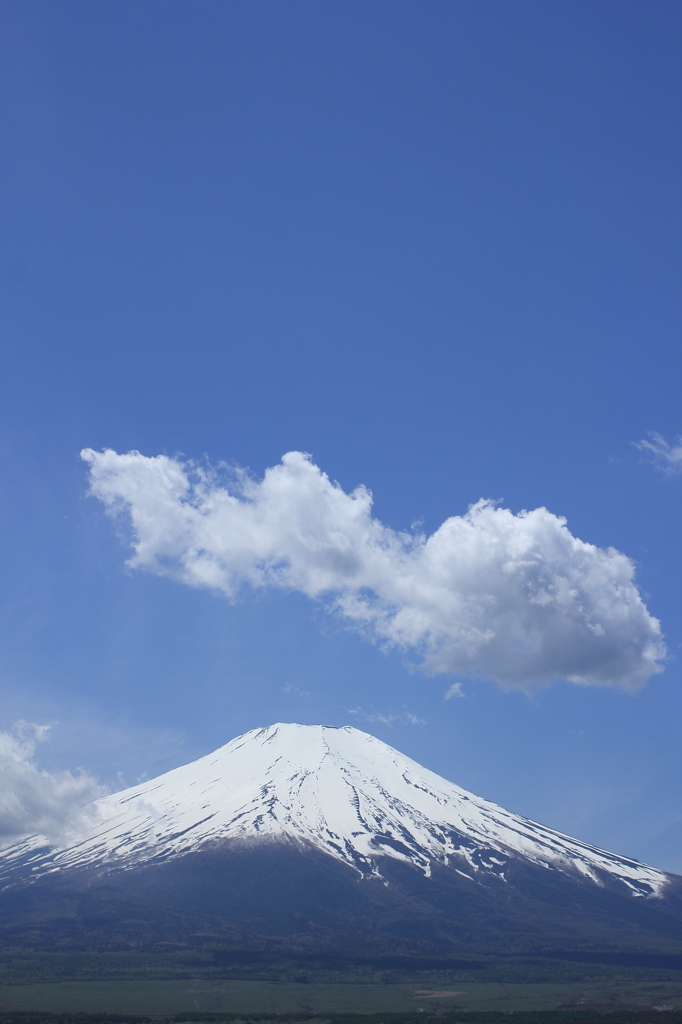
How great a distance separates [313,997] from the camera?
10794cm

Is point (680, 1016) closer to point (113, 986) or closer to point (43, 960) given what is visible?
point (113, 986)

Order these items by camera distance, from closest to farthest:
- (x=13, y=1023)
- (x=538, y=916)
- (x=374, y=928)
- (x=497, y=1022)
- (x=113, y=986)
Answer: (x=13, y=1023) < (x=497, y=1022) < (x=113, y=986) < (x=374, y=928) < (x=538, y=916)

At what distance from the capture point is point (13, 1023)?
272ft

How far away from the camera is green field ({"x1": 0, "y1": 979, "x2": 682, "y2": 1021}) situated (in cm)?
9838

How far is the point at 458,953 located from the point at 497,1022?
64.4 metres

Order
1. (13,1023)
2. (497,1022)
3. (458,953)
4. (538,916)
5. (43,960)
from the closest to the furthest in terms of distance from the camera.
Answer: (13,1023)
(497,1022)
(43,960)
(458,953)
(538,916)

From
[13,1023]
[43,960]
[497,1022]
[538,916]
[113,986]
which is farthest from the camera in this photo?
[538,916]

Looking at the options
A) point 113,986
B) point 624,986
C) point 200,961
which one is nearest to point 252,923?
point 200,961

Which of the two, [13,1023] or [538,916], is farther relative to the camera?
[538,916]

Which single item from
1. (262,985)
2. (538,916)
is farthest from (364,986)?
(538,916)

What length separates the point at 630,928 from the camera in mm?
173500

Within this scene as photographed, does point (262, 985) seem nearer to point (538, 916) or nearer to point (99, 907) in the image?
point (99, 907)

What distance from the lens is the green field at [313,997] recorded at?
9838cm

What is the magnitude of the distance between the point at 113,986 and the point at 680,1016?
75.9 metres
